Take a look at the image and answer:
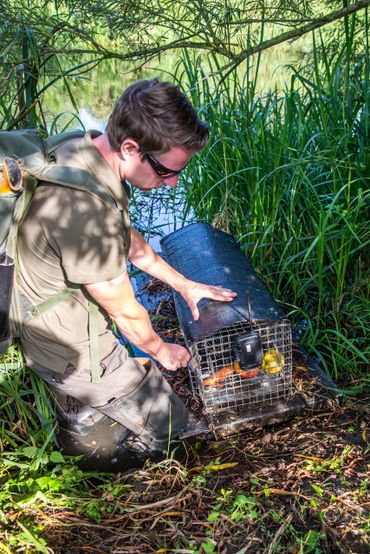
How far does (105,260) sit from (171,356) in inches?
27.3

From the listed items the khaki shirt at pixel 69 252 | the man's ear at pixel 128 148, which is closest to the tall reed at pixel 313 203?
the man's ear at pixel 128 148

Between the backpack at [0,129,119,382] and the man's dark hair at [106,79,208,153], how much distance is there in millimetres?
225

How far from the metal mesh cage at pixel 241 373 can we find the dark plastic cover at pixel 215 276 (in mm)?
86

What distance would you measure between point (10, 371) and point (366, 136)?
236cm

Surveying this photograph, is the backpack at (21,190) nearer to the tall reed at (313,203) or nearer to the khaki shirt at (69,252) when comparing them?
the khaki shirt at (69,252)

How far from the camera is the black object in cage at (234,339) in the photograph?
8.20ft

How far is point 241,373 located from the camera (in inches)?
106

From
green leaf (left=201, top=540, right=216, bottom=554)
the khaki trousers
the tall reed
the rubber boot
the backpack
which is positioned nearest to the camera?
the backpack

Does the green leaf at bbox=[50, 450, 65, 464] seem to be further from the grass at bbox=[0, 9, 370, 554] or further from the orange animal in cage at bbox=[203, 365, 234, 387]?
the orange animal in cage at bbox=[203, 365, 234, 387]

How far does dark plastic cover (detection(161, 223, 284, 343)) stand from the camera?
252 centimetres

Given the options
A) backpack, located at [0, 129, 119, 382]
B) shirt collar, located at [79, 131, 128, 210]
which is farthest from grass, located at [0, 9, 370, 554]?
shirt collar, located at [79, 131, 128, 210]

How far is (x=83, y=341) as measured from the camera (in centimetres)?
238

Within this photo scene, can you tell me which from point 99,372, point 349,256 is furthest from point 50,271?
point 349,256

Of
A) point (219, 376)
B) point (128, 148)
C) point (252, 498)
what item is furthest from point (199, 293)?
point (252, 498)
